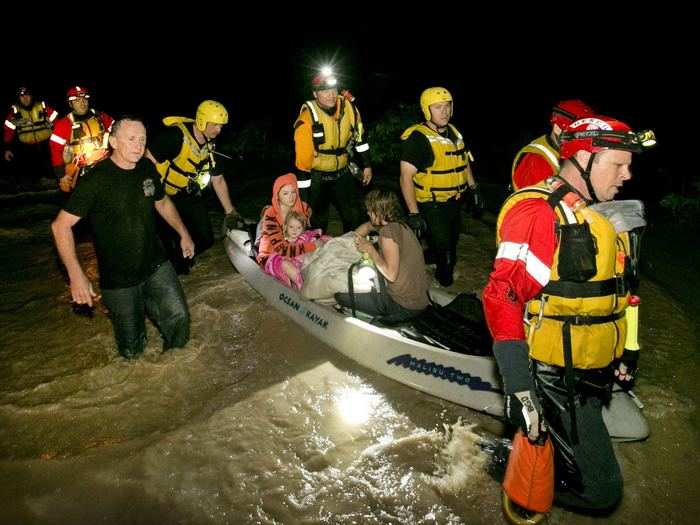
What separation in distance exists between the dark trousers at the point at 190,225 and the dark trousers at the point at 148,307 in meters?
1.75

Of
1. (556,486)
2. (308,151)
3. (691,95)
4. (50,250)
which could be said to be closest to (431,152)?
(308,151)

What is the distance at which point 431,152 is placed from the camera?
4805 millimetres

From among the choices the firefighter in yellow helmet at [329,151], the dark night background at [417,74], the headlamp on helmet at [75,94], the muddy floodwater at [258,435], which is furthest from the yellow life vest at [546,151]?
the dark night background at [417,74]

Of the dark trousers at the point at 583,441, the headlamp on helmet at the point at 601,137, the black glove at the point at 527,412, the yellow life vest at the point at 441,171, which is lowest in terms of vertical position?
the dark trousers at the point at 583,441

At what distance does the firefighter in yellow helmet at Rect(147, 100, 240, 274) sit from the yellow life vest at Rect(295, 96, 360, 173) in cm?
102

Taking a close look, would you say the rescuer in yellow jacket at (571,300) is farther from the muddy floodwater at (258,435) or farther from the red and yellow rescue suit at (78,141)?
the red and yellow rescue suit at (78,141)

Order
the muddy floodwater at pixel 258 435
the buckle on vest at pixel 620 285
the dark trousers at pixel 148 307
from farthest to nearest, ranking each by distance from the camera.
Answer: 1. the dark trousers at pixel 148 307
2. the muddy floodwater at pixel 258 435
3. the buckle on vest at pixel 620 285

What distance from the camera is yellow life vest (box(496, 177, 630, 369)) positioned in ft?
7.34

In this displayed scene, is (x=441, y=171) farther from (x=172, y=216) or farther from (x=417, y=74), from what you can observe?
(x=417, y=74)

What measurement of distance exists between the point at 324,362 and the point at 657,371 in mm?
2893

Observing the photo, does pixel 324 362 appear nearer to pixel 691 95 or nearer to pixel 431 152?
pixel 431 152

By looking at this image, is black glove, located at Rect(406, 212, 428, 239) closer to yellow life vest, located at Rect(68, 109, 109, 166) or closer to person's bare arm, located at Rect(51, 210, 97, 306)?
person's bare arm, located at Rect(51, 210, 97, 306)

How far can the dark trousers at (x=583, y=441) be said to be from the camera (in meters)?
2.49


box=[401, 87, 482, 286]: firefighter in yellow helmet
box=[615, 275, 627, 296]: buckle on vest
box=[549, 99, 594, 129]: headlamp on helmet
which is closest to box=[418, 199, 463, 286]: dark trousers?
box=[401, 87, 482, 286]: firefighter in yellow helmet
